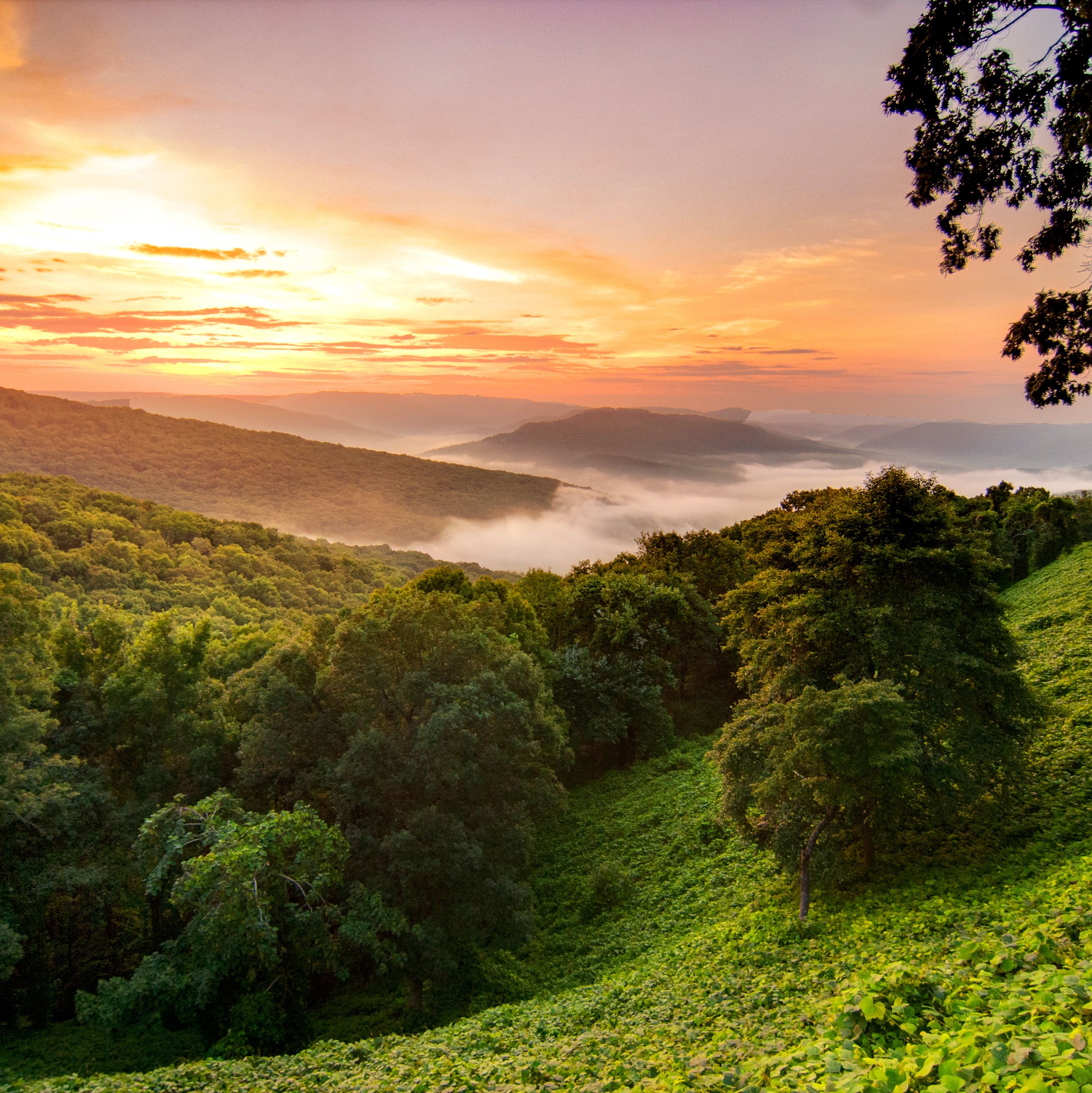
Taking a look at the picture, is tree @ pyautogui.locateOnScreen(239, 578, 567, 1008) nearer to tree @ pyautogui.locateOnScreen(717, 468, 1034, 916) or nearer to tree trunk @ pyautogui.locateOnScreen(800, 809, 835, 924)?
tree @ pyautogui.locateOnScreen(717, 468, 1034, 916)

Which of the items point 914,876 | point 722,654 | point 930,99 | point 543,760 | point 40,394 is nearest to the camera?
point 930,99

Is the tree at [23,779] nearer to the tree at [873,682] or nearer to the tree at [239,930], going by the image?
the tree at [239,930]

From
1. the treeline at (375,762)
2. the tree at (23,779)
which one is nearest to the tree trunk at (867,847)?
the treeline at (375,762)

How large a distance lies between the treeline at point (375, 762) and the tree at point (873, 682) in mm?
69

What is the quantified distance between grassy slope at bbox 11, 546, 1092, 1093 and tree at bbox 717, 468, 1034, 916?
6.13 ft

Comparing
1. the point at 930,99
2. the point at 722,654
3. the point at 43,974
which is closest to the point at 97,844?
the point at 43,974

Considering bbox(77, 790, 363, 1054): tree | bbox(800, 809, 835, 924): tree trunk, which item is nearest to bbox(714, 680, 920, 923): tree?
bbox(800, 809, 835, 924): tree trunk

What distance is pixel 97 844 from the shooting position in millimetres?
21094

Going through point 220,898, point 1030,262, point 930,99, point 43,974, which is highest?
point 930,99

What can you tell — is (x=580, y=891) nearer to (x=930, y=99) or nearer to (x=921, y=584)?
(x=921, y=584)

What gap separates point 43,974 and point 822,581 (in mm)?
25111

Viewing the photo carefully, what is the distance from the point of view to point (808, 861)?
49.3 ft

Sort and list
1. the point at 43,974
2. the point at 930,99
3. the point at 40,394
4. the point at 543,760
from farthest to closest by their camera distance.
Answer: the point at 40,394 → the point at 543,760 → the point at 43,974 → the point at 930,99

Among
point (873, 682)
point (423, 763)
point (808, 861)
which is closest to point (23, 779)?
point (423, 763)
